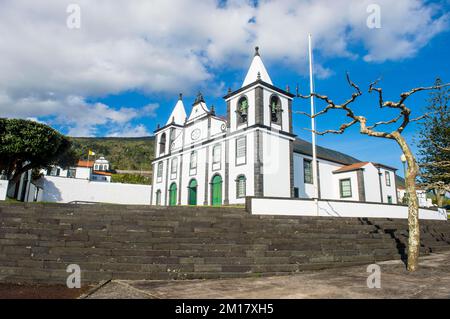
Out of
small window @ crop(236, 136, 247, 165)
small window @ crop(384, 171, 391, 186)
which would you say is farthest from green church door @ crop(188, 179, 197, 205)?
small window @ crop(384, 171, 391, 186)

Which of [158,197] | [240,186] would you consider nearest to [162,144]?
[158,197]

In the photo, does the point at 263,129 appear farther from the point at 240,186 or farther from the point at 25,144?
the point at 25,144

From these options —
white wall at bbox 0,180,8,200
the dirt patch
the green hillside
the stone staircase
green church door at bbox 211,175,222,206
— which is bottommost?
the dirt patch

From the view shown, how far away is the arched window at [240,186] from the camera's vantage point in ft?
74.2

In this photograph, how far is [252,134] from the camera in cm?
2314

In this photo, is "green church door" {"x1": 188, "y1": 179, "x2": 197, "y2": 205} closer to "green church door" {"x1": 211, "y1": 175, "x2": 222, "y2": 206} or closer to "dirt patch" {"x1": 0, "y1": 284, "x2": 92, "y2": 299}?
"green church door" {"x1": 211, "y1": 175, "x2": 222, "y2": 206}

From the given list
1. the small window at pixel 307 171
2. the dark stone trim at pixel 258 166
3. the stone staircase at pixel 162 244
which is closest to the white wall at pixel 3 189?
the stone staircase at pixel 162 244

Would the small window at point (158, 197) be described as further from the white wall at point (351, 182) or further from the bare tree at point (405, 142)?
the bare tree at point (405, 142)

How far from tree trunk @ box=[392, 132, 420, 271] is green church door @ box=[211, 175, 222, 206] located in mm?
16281

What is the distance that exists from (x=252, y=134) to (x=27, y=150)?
17001 millimetres

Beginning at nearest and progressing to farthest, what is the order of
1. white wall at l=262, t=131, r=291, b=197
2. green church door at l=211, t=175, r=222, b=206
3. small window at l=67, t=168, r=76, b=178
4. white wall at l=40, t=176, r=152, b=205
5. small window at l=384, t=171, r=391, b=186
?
white wall at l=262, t=131, r=291, b=197
green church door at l=211, t=175, r=222, b=206
small window at l=384, t=171, r=391, b=186
white wall at l=40, t=176, r=152, b=205
small window at l=67, t=168, r=76, b=178

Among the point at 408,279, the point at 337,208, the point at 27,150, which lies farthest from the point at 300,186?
the point at 27,150

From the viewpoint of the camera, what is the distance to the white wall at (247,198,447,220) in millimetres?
12266

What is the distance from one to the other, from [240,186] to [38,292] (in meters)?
17.1
